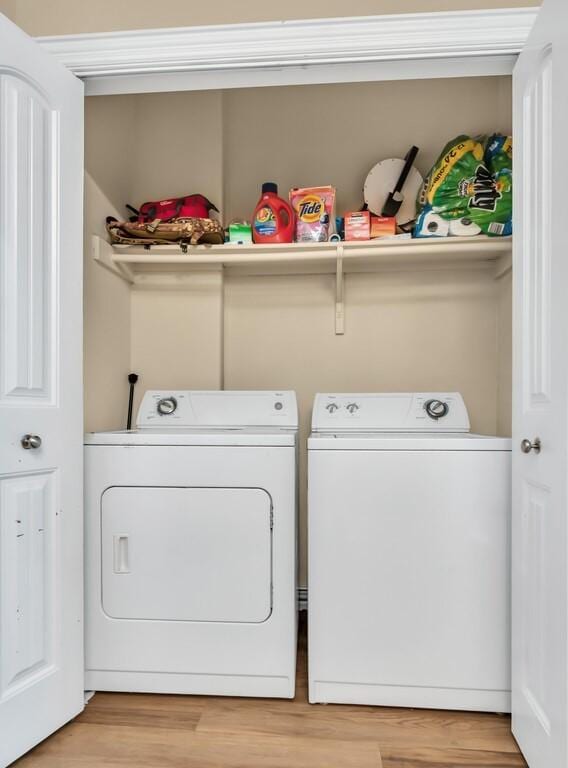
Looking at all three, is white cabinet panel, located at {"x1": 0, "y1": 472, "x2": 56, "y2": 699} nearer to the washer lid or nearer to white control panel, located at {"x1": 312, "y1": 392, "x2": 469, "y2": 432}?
the washer lid

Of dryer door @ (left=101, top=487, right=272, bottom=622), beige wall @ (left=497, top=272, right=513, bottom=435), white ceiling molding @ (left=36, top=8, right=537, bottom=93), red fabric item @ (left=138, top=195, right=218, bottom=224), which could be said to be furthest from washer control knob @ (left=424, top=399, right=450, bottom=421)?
red fabric item @ (left=138, top=195, right=218, bottom=224)

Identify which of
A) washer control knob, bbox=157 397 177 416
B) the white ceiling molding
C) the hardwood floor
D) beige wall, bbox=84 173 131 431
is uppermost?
the white ceiling molding

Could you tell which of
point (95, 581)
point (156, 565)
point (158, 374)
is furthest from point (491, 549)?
point (158, 374)

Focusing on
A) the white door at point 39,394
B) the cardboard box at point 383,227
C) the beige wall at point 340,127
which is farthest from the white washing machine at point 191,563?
the beige wall at point 340,127

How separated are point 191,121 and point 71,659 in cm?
238

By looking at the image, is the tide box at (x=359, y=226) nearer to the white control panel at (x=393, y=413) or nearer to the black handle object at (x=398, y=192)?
the black handle object at (x=398, y=192)

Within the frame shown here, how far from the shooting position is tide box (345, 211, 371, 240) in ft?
7.48

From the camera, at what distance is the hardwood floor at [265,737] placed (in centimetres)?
145

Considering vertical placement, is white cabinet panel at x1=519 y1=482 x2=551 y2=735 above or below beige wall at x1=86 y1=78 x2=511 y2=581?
below

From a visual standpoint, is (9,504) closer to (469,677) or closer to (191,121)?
(469,677)

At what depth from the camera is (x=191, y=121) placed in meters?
2.59

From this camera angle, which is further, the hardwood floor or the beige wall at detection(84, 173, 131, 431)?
the beige wall at detection(84, 173, 131, 431)

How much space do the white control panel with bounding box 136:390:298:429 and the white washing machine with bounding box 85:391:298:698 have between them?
44 centimetres

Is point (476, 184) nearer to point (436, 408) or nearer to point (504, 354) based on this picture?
point (504, 354)
